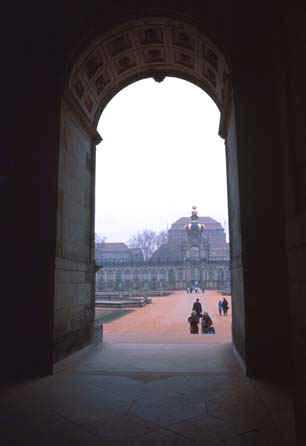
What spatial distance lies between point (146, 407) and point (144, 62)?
953 cm

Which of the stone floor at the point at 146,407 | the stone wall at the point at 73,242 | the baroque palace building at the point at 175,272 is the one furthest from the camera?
the baroque palace building at the point at 175,272

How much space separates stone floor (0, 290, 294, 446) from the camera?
12.1 ft

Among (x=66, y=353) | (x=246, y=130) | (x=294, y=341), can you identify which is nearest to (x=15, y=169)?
(x=66, y=353)

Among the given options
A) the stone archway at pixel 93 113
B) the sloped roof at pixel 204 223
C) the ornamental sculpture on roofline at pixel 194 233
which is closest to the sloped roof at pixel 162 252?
the sloped roof at pixel 204 223

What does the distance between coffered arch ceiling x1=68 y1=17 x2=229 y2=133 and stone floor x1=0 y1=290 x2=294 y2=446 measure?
21.1 feet

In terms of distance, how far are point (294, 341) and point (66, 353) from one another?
17.9ft

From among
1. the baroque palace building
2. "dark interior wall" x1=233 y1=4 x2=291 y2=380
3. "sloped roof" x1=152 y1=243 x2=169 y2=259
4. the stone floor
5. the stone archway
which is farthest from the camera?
"sloped roof" x1=152 y1=243 x2=169 y2=259

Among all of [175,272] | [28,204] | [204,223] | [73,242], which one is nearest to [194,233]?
[175,272]

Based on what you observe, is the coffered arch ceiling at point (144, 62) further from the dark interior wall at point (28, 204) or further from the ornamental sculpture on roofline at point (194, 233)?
the ornamental sculpture on roofline at point (194, 233)

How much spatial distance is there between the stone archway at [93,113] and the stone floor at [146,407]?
1208mm

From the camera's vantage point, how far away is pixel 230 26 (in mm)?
7434

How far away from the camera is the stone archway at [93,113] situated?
24.7ft

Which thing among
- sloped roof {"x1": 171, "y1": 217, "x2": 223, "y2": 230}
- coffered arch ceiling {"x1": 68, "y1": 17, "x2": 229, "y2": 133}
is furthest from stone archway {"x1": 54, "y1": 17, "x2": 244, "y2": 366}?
sloped roof {"x1": 171, "y1": 217, "x2": 223, "y2": 230}

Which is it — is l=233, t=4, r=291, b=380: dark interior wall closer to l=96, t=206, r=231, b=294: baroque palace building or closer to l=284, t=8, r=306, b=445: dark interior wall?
l=284, t=8, r=306, b=445: dark interior wall
